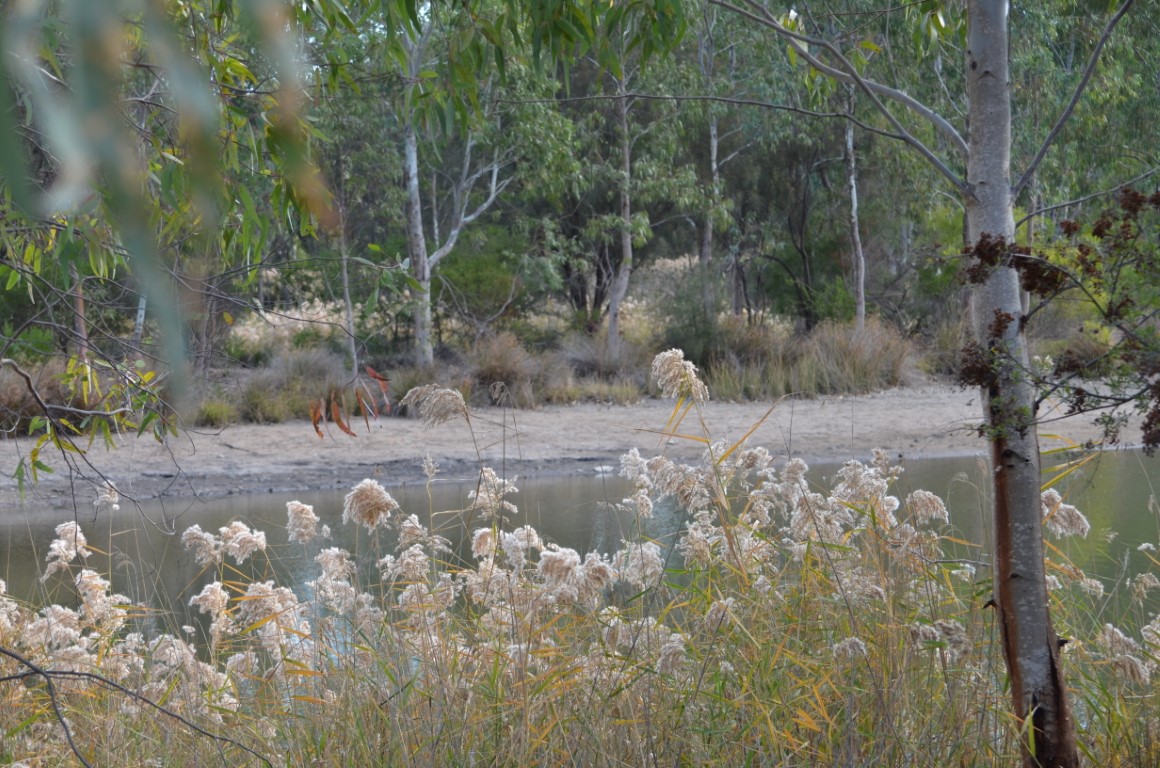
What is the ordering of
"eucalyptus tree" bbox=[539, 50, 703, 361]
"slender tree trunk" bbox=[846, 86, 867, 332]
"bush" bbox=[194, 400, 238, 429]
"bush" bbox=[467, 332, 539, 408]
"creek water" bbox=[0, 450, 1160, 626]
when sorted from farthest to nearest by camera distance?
"slender tree trunk" bbox=[846, 86, 867, 332] < "eucalyptus tree" bbox=[539, 50, 703, 361] < "bush" bbox=[467, 332, 539, 408] < "bush" bbox=[194, 400, 238, 429] < "creek water" bbox=[0, 450, 1160, 626]

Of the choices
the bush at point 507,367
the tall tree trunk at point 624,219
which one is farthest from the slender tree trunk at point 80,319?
the tall tree trunk at point 624,219

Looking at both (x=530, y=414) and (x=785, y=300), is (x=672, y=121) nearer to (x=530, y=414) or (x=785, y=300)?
(x=785, y=300)

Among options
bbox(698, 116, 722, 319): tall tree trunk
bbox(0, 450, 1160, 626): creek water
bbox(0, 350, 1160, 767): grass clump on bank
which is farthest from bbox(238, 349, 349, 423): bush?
bbox(0, 350, 1160, 767): grass clump on bank

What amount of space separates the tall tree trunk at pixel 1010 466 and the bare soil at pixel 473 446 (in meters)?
7.17

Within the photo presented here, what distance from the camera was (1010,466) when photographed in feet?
7.85

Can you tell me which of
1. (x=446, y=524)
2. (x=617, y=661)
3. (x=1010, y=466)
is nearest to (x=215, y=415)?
(x=446, y=524)

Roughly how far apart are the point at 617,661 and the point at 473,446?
8596 mm

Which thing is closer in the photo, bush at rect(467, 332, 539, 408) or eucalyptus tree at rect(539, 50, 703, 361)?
bush at rect(467, 332, 539, 408)

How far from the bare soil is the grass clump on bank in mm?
5938

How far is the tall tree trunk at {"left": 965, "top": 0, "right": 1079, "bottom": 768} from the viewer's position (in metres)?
2.39

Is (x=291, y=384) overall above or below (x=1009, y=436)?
above

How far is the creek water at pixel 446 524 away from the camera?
5.55 metres

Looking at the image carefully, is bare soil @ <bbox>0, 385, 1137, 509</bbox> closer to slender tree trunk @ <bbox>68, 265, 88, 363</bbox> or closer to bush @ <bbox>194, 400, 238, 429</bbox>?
bush @ <bbox>194, 400, 238, 429</bbox>

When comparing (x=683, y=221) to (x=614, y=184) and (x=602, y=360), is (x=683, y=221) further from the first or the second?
(x=602, y=360)
